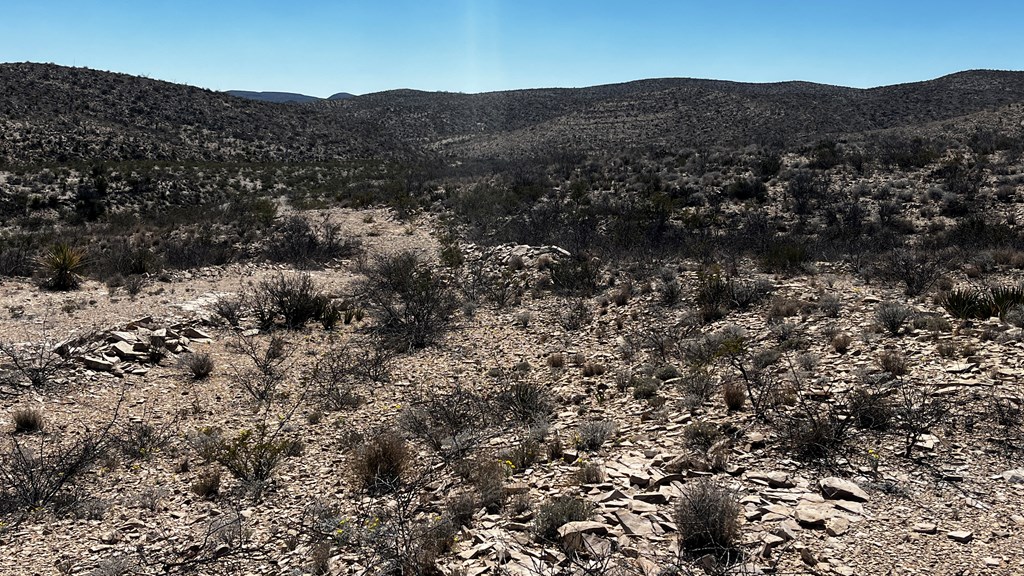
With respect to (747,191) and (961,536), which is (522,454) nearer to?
(961,536)

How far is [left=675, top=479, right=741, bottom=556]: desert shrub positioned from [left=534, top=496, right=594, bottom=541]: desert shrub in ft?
2.29

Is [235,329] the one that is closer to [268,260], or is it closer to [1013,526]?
[268,260]

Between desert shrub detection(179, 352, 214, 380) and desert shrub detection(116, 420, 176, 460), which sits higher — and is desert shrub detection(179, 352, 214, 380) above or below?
above

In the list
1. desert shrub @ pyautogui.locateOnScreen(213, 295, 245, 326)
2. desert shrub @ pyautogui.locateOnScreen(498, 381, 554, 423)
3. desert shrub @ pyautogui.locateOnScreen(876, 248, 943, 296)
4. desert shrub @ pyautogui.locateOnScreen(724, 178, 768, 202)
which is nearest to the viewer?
desert shrub @ pyautogui.locateOnScreen(498, 381, 554, 423)

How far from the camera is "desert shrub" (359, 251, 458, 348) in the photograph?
34.7 feet

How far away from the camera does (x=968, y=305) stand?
25.3 feet

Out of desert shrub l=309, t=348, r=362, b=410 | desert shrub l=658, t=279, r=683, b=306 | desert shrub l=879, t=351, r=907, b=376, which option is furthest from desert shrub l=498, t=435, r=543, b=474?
desert shrub l=658, t=279, r=683, b=306

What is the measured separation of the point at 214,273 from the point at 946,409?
15.3 meters

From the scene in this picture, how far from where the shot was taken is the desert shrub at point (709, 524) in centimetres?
→ 388

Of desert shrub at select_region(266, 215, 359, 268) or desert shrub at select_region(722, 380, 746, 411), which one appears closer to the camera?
desert shrub at select_region(722, 380, 746, 411)

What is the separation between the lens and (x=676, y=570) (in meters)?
3.72

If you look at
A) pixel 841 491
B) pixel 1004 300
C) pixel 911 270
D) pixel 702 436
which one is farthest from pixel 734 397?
pixel 911 270

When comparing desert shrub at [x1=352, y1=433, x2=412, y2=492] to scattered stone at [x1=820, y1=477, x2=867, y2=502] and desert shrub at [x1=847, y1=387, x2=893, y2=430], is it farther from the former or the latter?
desert shrub at [x1=847, y1=387, x2=893, y2=430]

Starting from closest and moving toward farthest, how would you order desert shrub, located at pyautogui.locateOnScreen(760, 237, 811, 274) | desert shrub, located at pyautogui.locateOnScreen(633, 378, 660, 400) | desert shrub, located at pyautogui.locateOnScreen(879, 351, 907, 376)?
desert shrub, located at pyautogui.locateOnScreen(879, 351, 907, 376), desert shrub, located at pyautogui.locateOnScreen(633, 378, 660, 400), desert shrub, located at pyautogui.locateOnScreen(760, 237, 811, 274)
